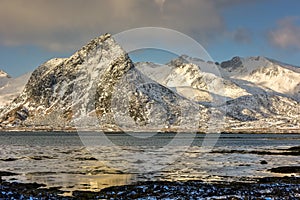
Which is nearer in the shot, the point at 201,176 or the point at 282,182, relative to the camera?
the point at 282,182

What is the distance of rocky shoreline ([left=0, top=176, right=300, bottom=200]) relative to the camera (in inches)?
1639

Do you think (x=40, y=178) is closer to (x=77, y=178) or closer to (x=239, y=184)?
(x=77, y=178)

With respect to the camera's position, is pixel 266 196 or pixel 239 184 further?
pixel 239 184

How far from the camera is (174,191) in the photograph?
45562mm

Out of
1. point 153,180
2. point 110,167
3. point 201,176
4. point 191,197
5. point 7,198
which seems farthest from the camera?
point 110,167

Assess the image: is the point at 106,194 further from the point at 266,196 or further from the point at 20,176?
the point at 20,176

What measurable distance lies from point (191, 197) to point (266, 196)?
287 inches

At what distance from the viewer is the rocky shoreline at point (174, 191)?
41625 mm

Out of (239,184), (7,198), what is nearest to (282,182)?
(239,184)

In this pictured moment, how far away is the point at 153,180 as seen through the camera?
54.9 metres

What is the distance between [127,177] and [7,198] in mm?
20993

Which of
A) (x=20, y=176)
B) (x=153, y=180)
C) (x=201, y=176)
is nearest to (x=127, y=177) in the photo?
(x=153, y=180)

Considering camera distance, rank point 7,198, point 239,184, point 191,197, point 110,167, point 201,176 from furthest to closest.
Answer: point 110,167, point 201,176, point 239,184, point 191,197, point 7,198

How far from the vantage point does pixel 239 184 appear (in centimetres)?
5141
